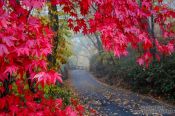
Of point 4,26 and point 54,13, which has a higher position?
point 54,13

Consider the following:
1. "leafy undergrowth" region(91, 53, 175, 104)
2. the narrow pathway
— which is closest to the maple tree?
the narrow pathway

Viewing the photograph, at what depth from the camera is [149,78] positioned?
17.4 m

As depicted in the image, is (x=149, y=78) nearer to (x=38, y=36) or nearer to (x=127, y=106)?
(x=127, y=106)

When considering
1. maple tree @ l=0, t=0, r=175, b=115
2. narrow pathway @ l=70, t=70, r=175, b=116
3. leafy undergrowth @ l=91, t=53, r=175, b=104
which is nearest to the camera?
maple tree @ l=0, t=0, r=175, b=115

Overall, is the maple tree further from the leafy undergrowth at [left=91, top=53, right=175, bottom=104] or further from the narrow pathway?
the leafy undergrowth at [left=91, top=53, right=175, bottom=104]

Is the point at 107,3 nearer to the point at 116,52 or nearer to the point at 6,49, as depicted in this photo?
the point at 116,52

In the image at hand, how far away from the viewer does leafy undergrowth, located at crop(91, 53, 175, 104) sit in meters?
15.4

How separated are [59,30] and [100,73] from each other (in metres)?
19.1

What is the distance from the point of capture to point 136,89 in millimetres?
19000

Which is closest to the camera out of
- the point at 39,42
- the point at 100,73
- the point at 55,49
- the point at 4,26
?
the point at 4,26

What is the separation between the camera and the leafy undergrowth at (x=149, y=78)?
50.6 ft

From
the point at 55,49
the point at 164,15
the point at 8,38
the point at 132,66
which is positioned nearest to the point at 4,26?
the point at 8,38

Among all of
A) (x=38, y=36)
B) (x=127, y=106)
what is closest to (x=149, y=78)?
(x=127, y=106)

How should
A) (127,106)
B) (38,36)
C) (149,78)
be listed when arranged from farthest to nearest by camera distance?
(149,78) < (127,106) < (38,36)
